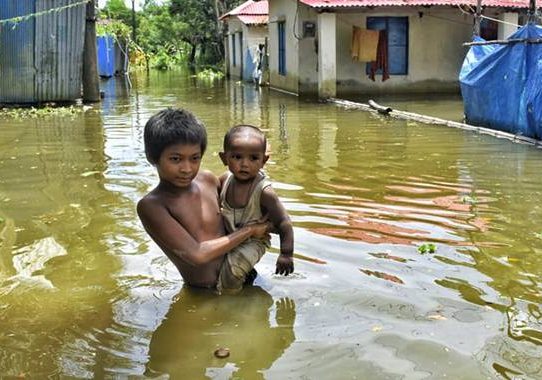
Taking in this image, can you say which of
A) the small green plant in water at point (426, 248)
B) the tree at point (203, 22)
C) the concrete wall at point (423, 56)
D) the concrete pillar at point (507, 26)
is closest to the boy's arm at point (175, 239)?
the small green plant in water at point (426, 248)

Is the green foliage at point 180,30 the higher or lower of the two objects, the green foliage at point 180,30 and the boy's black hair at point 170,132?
the higher

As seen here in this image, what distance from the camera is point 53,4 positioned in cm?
Result: 1595

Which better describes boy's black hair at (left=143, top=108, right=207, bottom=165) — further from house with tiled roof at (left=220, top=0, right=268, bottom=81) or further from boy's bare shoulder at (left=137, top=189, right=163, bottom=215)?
house with tiled roof at (left=220, top=0, right=268, bottom=81)

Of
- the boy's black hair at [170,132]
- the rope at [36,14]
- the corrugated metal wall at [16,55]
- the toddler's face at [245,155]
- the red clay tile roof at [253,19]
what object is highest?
the red clay tile roof at [253,19]

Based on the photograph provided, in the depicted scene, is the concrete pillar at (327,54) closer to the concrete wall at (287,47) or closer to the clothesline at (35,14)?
the concrete wall at (287,47)

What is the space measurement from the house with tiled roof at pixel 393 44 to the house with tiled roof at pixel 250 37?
257 inches

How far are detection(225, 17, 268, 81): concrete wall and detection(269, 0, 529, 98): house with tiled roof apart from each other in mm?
8685

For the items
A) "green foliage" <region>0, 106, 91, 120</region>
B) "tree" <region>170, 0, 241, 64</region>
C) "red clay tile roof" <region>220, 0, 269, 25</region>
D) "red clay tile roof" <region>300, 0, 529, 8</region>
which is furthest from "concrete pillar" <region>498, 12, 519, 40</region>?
"tree" <region>170, 0, 241, 64</region>

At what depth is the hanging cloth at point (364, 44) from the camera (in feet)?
64.5

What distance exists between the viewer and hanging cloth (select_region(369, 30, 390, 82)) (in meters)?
19.9

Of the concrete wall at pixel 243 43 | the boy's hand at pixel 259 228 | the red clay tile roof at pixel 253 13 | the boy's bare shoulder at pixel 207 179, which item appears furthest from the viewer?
the concrete wall at pixel 243 43

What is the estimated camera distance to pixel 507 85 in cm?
1116

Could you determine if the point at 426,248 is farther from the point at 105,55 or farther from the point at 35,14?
the point at 105,55

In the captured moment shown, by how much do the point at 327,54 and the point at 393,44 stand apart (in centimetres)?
294
